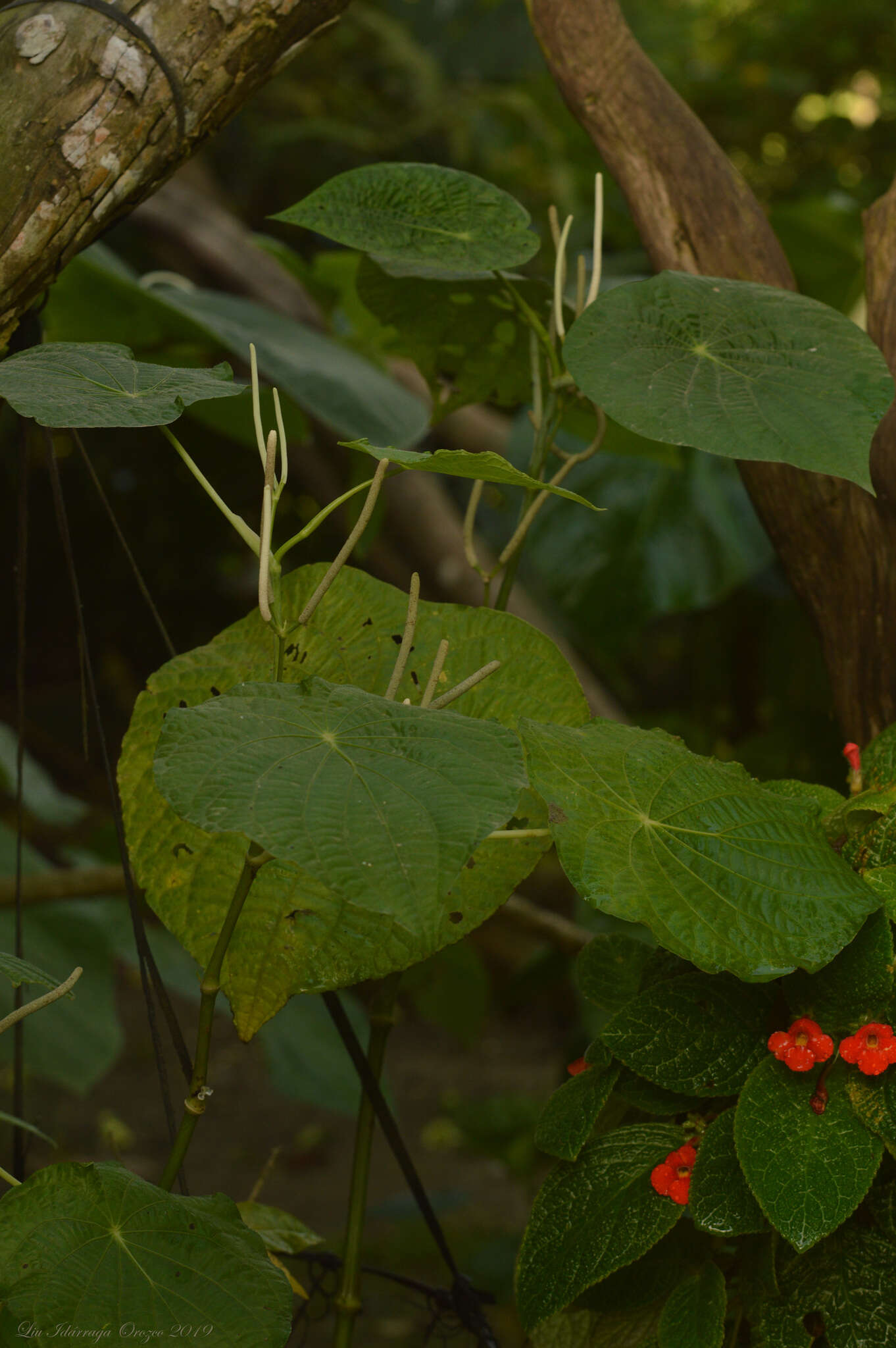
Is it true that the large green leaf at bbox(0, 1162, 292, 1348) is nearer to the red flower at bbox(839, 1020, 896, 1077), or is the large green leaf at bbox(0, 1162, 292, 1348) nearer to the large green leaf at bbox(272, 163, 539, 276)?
the red flower at bbox(839, 1020, 896, 1077)

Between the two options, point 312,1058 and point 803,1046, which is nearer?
point 803,1046

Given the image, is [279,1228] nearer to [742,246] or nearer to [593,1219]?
[593,1219]

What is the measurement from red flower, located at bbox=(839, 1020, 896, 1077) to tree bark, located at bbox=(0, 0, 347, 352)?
0.51m

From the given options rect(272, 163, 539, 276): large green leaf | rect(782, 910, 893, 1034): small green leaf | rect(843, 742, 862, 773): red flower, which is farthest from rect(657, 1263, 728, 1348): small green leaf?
rect(272, 163, 539, 276): large green leaf

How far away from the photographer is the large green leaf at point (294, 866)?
0.46 m

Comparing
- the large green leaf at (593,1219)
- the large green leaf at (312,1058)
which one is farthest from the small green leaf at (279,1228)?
the large green leaf at (312,1058)

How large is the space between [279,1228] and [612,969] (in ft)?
0.76

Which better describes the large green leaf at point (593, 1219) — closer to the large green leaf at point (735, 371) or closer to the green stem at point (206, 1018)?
the green stem at point (206, 1018)

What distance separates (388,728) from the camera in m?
0.39

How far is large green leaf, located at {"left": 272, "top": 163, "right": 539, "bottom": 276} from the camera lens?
58 cm

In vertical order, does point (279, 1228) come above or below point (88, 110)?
below

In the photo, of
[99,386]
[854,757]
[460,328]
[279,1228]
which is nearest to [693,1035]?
[854,757]

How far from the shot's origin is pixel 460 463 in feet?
1.36

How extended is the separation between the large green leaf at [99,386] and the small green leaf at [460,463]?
0.07 metres
